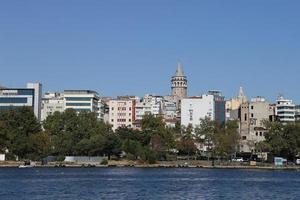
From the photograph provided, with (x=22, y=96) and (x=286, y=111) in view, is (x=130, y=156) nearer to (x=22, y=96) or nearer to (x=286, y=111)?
(x=22, y=96)

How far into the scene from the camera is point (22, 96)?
157500 millimetres

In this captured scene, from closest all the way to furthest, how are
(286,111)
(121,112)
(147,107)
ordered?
(121,112) < (286,111) < (147,107)

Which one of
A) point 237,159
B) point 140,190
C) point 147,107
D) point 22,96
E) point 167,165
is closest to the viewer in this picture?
point 140,190

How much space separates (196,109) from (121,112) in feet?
71.0

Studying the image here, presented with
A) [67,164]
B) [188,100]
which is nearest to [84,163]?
[67,164]

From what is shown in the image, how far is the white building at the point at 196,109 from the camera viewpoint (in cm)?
16800

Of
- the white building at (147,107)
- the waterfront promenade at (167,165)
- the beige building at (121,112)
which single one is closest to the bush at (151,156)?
the waterfront promenade at (167,165)

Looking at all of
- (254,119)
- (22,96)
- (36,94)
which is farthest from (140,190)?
(254,119)

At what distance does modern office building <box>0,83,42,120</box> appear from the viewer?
15612 cm

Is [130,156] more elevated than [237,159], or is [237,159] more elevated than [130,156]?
[130,156]

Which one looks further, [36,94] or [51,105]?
[51,105]

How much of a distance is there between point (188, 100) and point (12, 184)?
105009mm

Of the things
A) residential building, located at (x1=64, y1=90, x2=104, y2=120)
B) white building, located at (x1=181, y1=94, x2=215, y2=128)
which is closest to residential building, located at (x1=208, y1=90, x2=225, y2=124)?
white building, located at (x1=181, y1=94, x2=215, y2=128)

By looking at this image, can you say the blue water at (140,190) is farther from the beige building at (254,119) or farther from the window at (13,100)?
the window at (13,100)
